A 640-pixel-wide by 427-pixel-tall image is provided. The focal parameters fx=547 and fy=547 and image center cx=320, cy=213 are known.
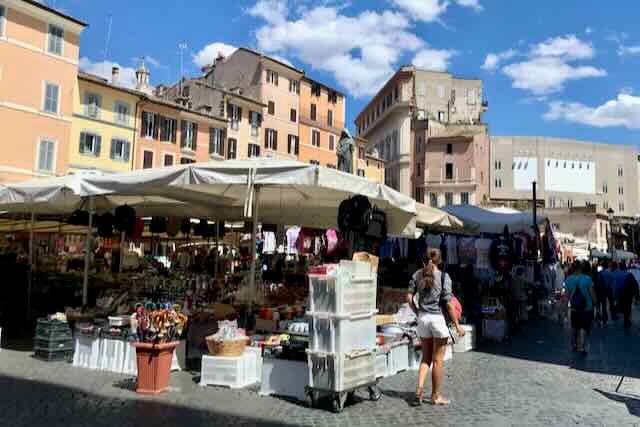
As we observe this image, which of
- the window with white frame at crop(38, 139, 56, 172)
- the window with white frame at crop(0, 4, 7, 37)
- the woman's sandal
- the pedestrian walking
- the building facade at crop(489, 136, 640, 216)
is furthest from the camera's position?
the building facade at crop(489, 136, 640, 216)

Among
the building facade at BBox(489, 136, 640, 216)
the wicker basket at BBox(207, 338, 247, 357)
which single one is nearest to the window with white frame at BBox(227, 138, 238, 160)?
the wicker basket at BBox(207, 338, 247, 357)

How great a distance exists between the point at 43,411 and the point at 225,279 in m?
5.80

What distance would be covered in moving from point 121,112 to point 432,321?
109 ft

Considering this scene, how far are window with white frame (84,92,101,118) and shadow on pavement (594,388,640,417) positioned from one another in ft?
107

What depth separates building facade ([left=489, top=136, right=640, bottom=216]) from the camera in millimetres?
75750

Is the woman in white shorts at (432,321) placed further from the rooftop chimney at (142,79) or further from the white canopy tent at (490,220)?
the rooftop chimney at (142,79)

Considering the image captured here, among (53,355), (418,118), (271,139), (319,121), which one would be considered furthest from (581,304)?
(418,118)

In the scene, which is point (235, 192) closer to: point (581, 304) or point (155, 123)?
point (581, 304)

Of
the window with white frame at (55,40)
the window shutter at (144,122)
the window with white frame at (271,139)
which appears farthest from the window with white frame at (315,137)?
the window with white frame at (55,40)

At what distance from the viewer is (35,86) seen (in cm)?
2969

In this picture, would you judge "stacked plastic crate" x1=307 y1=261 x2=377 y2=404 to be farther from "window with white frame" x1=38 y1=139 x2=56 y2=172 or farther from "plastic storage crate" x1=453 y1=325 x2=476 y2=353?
"window with white frame" x1=38 y1=139 x2=56 y2=172

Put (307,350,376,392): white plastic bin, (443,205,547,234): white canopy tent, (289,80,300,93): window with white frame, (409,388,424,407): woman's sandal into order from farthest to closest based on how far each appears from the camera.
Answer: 1. (289,80,300,93): window with white frame
2. (443,205,547,234): white canopy tent
3. (409,388,424,407): woman's sandal
4. (307,350,376,392): white plastic bin

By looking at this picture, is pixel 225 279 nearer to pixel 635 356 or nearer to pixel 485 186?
pixel 635 356

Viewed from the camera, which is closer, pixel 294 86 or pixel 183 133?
pixel 183 133
